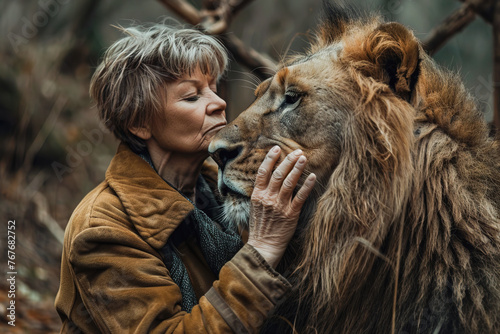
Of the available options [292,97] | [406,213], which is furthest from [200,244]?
[406,213]

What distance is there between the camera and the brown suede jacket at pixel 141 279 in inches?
71.6

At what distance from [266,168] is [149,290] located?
648 mm

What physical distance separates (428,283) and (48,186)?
15.8 ft

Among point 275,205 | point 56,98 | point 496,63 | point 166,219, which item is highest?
point 496,63

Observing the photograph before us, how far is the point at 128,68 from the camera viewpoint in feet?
7.57

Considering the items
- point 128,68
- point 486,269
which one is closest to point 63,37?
point 128,68

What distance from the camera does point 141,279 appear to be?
187cm

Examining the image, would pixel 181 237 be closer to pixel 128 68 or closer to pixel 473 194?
pixel 128 68

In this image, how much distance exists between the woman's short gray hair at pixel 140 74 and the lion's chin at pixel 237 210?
51 cm

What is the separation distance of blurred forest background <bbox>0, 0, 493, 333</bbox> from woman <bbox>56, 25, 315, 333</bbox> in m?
2.27

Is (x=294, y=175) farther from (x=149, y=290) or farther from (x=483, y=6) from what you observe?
(x=483, y=6)

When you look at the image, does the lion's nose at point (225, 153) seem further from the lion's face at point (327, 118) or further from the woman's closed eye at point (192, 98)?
the woman's closed eye at point (192, 98)

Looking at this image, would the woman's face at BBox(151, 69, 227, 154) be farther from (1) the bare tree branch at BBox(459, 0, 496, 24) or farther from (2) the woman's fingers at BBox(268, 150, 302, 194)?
(1) the bare tree branch at BBox(459, 0, 496, 24)

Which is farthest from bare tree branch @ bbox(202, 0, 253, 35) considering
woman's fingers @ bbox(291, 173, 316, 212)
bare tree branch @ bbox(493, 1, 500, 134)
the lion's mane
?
woman's fingers @ bbox(291, 173, 316, 212)
